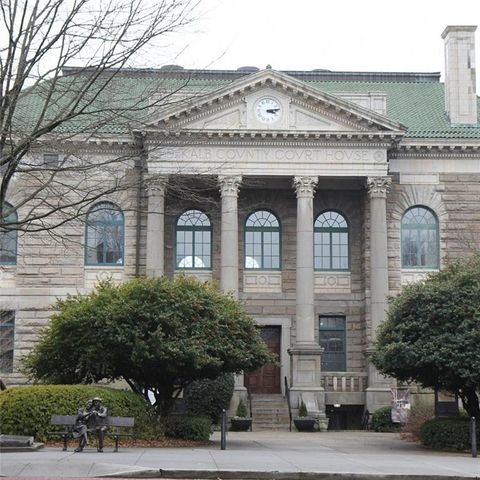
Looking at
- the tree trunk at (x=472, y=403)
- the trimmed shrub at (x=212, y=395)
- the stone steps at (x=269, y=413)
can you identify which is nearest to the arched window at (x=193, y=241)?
the stone steps at (x=269, y=413)

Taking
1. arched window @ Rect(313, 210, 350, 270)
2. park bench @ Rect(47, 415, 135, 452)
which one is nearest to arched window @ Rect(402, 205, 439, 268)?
arched window @ Rect(313, 210, 350, 270)

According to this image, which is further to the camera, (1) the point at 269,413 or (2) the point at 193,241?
(2) the point at 193,241

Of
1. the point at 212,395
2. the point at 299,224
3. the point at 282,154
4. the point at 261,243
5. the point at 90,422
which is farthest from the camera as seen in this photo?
the point at 261,243

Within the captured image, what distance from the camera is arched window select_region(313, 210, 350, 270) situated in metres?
46.0

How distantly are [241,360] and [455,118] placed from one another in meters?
22.8

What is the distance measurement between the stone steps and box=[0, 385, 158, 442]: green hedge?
1323 centimetres

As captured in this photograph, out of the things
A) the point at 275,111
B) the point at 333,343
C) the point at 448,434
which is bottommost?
the point at 448,434

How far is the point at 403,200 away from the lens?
148ft

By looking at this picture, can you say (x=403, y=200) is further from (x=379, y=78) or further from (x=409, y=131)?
(x=379, y=78)

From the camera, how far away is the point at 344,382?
43.4 metres

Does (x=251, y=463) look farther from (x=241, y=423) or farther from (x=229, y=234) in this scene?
(x=229, y=234)

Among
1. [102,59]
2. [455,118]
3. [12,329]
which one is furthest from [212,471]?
[455,118]

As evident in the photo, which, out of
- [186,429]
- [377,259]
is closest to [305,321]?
[377,259]

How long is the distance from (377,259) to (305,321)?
418 cm
